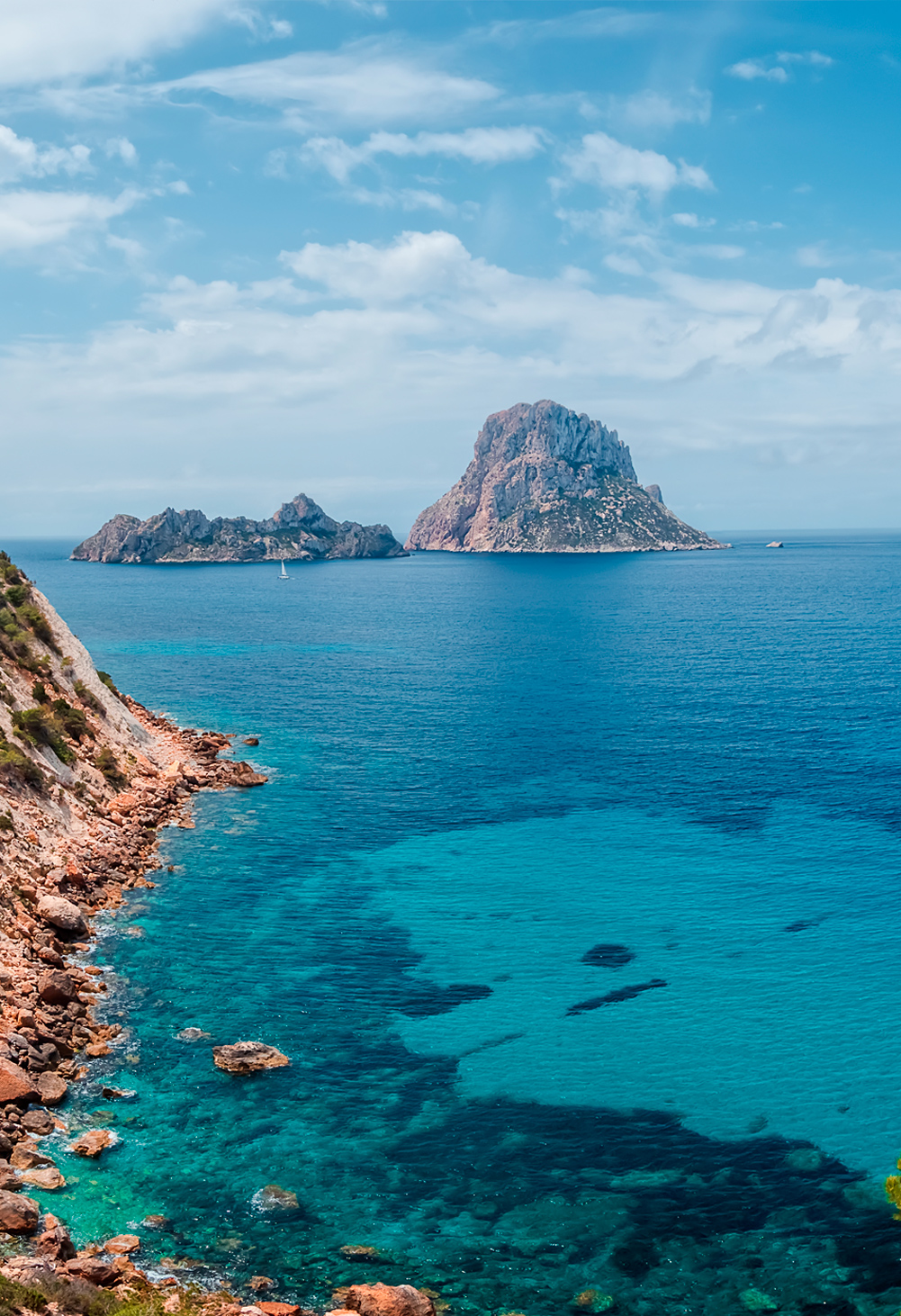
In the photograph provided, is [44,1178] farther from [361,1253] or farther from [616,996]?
[616,996]

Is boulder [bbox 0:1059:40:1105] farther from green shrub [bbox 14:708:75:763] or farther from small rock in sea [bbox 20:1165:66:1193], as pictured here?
green shrub [bbox 14:708:75:763]

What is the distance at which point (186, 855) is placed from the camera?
6775cm

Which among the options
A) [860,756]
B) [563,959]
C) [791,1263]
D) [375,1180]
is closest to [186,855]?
[563,959]

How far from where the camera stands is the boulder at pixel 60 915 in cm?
5266

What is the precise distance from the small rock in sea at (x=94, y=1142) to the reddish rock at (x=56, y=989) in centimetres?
992

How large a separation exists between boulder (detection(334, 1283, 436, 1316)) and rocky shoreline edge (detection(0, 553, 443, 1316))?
0.17ft

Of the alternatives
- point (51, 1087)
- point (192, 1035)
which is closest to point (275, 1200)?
point (51, 1087)

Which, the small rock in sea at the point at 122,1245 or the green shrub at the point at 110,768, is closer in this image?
the small rock in sea at the point at 122,1245

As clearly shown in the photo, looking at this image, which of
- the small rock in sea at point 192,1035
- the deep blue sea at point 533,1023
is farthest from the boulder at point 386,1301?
the small rock in sea at point 192,1035

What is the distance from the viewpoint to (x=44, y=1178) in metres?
33.6

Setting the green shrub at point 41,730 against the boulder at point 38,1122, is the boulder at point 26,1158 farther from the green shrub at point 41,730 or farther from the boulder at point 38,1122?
the green shrub at point 41,730

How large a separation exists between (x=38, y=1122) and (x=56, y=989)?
915 cm

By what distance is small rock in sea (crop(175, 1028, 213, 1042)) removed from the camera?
4347 centimetres

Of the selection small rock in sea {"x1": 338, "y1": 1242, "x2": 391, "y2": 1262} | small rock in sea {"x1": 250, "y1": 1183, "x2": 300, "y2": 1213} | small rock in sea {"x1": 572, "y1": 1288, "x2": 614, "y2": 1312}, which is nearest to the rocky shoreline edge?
small rock in sea {"x1": 338, "y1": 1242, "x2": 391, "y2": 1262}
